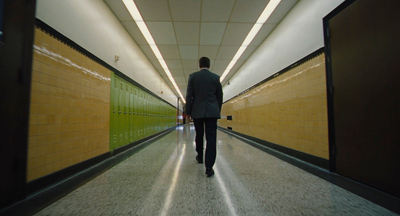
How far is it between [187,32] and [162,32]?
573 millimetres

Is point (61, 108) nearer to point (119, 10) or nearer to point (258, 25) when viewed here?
point (119, 10)

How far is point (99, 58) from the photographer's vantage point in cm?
234

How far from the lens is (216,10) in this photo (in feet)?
9.05

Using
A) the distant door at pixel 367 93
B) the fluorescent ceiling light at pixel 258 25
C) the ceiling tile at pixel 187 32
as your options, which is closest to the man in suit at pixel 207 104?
the distant door at pixel 367 93

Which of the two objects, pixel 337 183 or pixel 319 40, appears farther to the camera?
pixel 319 40

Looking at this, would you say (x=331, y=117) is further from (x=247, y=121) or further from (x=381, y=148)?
(x=247, y=121)

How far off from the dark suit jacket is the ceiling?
5.42 ft

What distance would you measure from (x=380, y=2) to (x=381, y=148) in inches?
50.0

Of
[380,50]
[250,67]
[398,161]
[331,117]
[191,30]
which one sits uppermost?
[191,30]

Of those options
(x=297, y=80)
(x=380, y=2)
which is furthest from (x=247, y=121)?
(x=380, y=2)

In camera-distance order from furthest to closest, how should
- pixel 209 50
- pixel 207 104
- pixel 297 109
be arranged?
1. pixel 209 50
2. pixel 297 109
3. pixel 207 104

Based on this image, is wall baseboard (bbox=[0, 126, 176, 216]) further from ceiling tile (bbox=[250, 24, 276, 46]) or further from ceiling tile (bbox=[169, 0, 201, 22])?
ceiling tile (bbox=[250, 24, 276, 46])

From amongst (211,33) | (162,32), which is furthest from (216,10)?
(162,32)

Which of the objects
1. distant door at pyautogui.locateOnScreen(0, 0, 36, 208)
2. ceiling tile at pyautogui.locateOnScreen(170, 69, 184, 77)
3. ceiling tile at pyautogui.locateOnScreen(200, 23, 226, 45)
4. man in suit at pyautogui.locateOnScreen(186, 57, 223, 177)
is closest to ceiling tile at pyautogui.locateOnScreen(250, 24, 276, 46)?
ceiling tile at pyautogui.locateOnScreen(200, 23, 226, 45)
